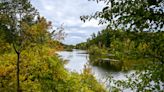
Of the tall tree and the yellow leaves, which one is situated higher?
the tall tree

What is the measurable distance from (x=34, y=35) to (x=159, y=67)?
906 inches

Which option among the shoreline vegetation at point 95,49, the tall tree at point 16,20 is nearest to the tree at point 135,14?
the shoreline vegetation at point 95,49

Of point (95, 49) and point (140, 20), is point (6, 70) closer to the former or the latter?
point (95, 49)

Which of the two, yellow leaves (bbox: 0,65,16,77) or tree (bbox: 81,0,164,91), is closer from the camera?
tree (bbox: 81,0,164,91)

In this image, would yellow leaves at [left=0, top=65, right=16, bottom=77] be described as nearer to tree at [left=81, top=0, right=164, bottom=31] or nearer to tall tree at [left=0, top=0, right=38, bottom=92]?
tall tree at [left=0, top=0, right=38, bottom=92]

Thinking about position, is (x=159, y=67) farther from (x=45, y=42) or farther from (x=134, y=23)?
(x=45, y=42)

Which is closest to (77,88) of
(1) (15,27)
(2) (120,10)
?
(1) (15,27)

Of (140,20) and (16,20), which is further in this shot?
(16,20)

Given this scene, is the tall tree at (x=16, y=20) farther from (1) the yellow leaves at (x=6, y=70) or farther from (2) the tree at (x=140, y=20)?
(2) the tree at (x=140, y=20)

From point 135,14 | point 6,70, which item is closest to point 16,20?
point 6,70

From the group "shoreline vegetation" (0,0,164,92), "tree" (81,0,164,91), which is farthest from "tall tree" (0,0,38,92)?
"tree" (81,0,164,91)

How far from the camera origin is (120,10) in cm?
899

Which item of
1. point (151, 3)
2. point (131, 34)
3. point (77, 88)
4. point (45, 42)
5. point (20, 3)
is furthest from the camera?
point (77, 88)

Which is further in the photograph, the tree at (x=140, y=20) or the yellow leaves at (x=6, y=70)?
the yellow leaves at (x=6, y=70)
